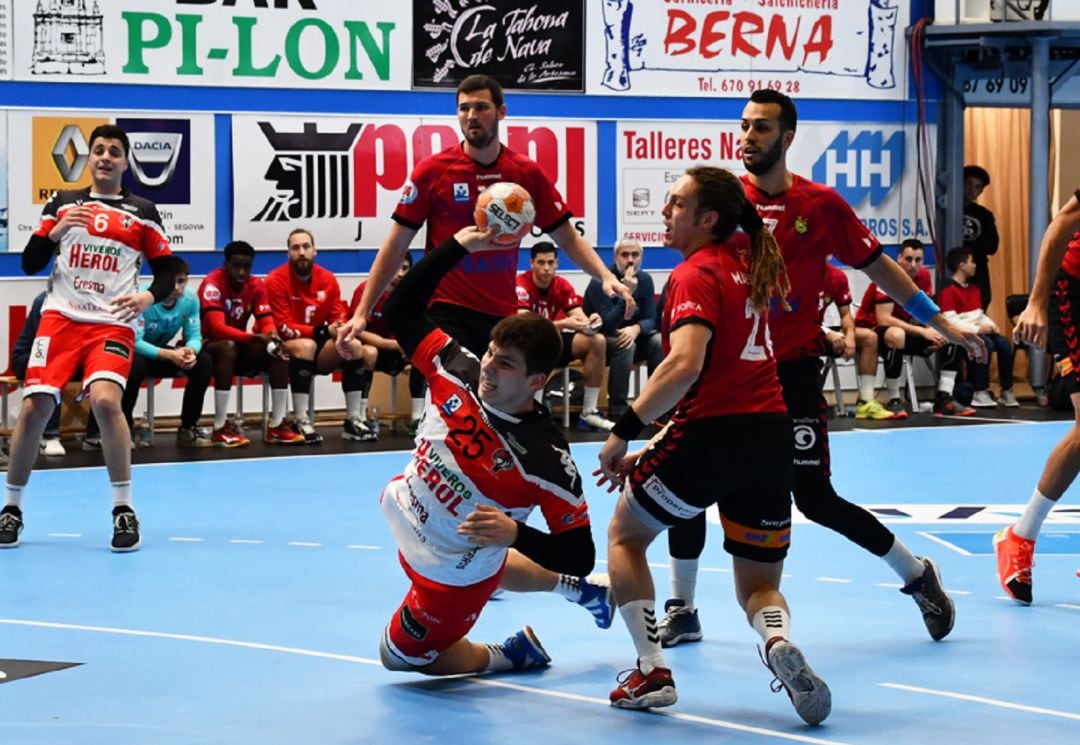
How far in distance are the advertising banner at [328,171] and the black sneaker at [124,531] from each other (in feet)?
21.0

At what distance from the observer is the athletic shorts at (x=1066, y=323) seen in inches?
289

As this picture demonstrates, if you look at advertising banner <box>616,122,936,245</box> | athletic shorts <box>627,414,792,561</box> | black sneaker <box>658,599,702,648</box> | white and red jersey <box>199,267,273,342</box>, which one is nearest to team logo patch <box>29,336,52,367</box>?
black sneaker <box>658,599,702,648</box>

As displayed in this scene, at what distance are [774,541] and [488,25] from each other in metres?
11.0

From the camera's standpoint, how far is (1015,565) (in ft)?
24.2

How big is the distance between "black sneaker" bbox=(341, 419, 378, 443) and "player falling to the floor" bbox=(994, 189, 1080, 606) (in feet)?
A: 24.3

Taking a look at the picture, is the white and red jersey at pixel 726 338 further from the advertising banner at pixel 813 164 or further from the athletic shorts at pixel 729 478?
the advertising banner at pixel 813 164

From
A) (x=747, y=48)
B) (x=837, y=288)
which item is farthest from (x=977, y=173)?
(x=837, y=288)

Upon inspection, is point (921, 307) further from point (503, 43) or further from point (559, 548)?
point (503, 43)

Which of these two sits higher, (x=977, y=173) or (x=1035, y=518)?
(x=977, y=173)

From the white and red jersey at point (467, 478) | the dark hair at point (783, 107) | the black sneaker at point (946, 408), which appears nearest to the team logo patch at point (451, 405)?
the white and red jersey at point (467, 478)

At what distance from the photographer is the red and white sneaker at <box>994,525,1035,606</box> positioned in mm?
7316

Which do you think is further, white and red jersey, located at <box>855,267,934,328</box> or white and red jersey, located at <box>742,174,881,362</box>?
white and red jersey, located at <box>855,267,934,328</box>

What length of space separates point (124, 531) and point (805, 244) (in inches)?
164

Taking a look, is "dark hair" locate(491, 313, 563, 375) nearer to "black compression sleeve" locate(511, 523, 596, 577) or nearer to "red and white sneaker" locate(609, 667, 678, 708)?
"black compression sleeve" locate(511, 523, 596, 577)
